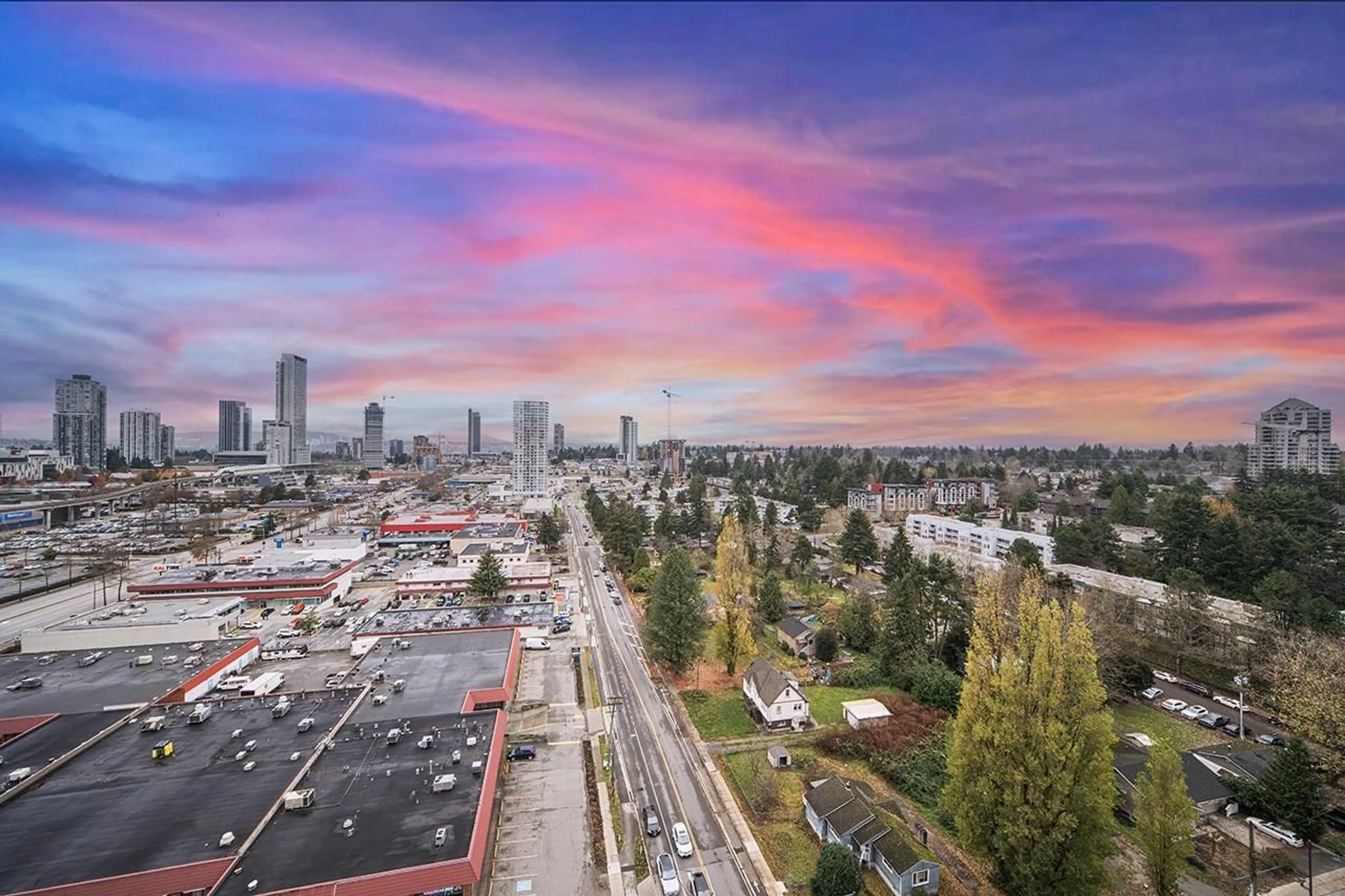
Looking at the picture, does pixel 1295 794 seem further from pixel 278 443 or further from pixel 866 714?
pixel 278 443

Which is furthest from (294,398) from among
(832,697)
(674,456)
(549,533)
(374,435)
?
(832,697)

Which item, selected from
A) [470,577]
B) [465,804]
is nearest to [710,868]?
[465,804]

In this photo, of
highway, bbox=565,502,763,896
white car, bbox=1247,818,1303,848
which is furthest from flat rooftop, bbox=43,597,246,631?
white car, bbox=1247,818,1303,848

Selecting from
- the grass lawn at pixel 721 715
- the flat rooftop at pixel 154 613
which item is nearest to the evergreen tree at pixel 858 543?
the grass lawn at pixel 721 715

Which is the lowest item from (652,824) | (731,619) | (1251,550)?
(652,824)

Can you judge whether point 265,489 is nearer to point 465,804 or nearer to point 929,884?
point 465,804

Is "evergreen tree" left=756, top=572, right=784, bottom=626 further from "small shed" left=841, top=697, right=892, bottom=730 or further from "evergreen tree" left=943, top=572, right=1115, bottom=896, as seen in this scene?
"evergreen tree" left=943, top=572, right=1115, bottom=896
